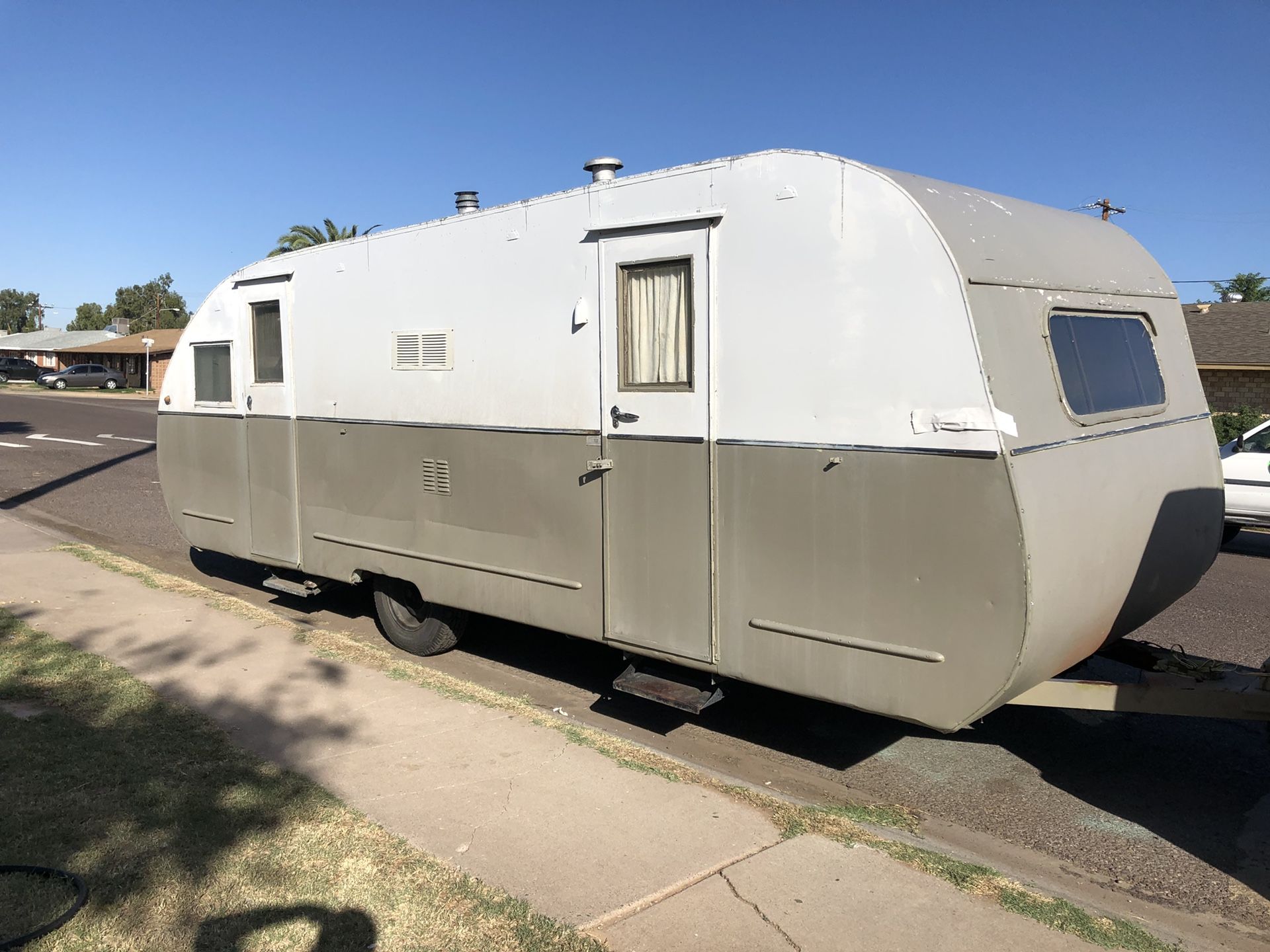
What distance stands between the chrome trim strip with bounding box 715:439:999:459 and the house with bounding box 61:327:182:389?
5408cm

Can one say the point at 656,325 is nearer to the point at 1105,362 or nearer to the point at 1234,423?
the point at 1105,362

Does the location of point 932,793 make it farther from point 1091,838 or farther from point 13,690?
point 13,690

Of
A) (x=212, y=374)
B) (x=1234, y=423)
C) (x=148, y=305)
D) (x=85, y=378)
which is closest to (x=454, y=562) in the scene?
(x=212, y=374)

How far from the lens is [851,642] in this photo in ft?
14.7

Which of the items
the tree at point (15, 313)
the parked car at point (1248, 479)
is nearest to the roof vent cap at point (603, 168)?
the parked car at point (1248, 479)

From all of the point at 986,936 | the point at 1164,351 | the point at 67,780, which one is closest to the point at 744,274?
the point at 1164,351

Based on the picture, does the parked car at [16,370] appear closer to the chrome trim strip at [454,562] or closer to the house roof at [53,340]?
the house roof at [53,340]

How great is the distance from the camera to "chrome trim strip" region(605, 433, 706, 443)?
504cm

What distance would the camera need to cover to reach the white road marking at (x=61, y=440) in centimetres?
2169

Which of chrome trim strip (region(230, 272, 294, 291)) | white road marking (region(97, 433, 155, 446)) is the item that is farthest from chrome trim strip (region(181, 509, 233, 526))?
white road marking (region(97, 433, 155, 446))

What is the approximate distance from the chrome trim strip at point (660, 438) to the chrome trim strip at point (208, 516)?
4.35 metres

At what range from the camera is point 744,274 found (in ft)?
15.8

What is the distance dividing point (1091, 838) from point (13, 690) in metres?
6.00

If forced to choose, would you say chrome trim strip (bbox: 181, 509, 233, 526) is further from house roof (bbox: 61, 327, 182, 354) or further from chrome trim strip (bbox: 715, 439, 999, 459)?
house roof (bbox: 61, 327, 182, 354)
